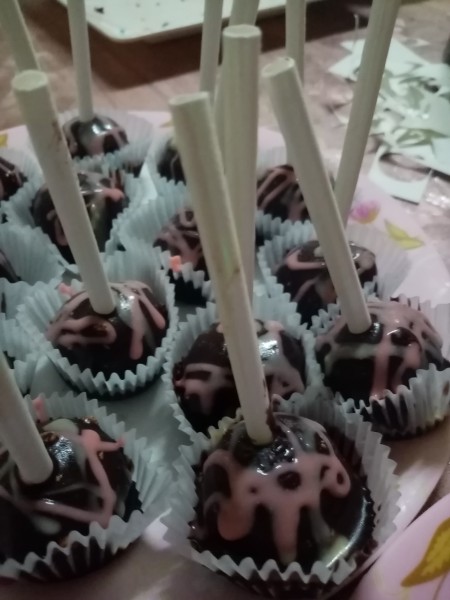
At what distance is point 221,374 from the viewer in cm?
77

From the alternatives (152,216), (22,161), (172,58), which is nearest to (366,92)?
(152,216)

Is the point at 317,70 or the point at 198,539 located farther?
the point at 317,70

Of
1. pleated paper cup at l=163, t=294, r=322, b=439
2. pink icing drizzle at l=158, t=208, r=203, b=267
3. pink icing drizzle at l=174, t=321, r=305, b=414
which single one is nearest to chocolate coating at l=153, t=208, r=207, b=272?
pink icing drizzle at l=158, t=208, r=203, b=267

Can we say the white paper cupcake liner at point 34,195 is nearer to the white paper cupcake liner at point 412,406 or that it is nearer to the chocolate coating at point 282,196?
the chocolate coating at point 282,196

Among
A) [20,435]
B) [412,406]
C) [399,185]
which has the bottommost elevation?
[399,185]

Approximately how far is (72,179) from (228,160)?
162mm

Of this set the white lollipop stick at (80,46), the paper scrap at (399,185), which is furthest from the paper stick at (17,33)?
the paper scrap at (399,185)

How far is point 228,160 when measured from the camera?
0.57 metres

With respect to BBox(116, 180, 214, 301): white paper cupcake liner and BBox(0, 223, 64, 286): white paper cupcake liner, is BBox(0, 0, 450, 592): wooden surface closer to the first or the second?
BBox(116, 180, 214, 301): white paper cupcake liner

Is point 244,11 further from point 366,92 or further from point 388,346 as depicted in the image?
point 388,346

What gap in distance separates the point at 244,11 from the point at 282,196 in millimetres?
339

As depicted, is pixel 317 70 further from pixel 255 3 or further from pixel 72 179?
pixel 72 179

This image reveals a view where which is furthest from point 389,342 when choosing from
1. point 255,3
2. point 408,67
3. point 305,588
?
point 408,67

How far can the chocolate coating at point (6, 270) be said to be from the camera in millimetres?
972
